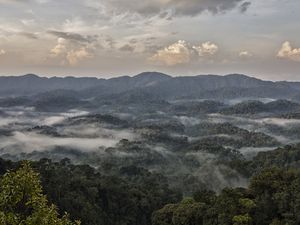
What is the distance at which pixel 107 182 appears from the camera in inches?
5022

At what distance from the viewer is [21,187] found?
65.0 ft

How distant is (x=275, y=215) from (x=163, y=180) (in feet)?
384

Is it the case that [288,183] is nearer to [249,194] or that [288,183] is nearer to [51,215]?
[249,194]

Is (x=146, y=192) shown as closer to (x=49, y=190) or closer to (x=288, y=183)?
(x=49, y=190)

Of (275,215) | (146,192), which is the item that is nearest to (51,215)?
(275,215)

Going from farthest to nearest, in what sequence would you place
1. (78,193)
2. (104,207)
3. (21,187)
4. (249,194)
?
(104,207), (78,193), (249,194), (21,187)

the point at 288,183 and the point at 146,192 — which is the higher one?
the point at 288,183

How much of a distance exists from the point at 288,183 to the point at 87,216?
49923mm

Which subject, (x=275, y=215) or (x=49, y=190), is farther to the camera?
(x=49, y=190)

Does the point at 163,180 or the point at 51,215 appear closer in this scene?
the point at 51,215

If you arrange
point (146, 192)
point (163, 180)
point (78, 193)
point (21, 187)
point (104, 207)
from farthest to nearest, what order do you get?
point (163, 180)
point (146, 192)
point (104, 207)
point (78, 193)
point (21, 187)

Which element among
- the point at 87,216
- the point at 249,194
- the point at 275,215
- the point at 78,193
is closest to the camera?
the point at 275,215

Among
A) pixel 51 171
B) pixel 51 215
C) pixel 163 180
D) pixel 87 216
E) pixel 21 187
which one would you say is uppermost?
pixel 21 187

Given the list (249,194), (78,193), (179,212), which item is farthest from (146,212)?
(249,194)
